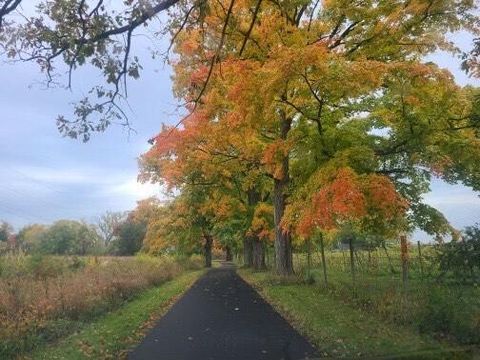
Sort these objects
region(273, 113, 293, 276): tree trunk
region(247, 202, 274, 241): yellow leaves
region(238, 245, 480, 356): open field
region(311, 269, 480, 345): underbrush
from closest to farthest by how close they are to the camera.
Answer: region(238, 245, 480, 356): open field, region(311, 269, 480, 345): underbrush, region(273, 113, 293, 276): tree trunk, region(247, 202, 274, 241): yellow leaves

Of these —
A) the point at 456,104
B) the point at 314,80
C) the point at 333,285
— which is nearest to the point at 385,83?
the point at 456,104

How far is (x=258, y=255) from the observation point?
122 ft

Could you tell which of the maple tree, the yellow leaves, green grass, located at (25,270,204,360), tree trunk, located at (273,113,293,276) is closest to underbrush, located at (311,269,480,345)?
the maple tree

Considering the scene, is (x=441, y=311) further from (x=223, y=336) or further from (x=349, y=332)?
(x=223, y=336)

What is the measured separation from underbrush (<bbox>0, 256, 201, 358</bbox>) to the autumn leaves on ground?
52 millimetres

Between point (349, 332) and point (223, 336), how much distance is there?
2.59 metres

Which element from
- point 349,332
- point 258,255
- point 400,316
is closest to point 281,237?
point 400,316

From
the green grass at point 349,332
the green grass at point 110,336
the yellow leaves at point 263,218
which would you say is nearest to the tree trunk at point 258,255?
the yellow leaves at point 263,218

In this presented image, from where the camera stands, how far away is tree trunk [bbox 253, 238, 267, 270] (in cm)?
→ 3647

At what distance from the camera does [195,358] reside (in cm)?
884

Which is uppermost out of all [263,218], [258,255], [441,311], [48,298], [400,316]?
[263,218]

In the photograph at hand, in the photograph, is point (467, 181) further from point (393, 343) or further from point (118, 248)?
point (118, 248)

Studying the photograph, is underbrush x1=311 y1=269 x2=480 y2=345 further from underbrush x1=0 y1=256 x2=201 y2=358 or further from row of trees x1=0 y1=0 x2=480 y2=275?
underbrush x1=0 y1=256 x2=201 y2=358

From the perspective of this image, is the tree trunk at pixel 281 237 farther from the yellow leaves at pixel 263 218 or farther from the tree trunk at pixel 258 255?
the tree trunk at pixel 258 255
